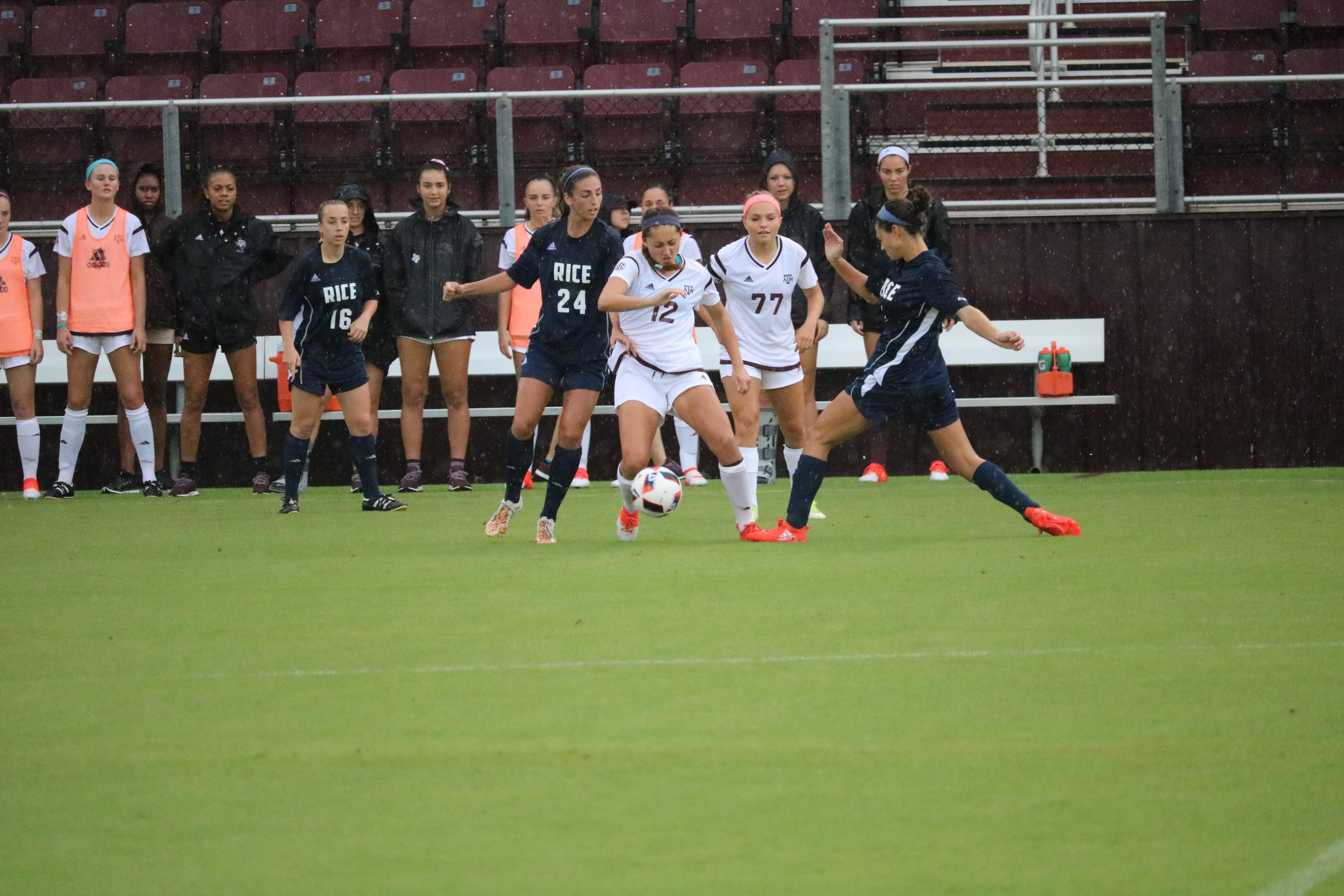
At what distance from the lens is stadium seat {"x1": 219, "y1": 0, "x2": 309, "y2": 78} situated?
19109mm

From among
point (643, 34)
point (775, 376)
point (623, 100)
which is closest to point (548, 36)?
point (643, 34)

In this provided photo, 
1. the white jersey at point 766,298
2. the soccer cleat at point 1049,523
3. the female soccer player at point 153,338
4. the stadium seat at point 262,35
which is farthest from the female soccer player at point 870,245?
the stadium seat at point 262,35

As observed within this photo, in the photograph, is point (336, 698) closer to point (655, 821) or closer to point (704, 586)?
point (655, 821)

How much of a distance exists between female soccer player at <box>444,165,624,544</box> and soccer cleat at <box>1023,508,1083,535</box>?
2474 mm

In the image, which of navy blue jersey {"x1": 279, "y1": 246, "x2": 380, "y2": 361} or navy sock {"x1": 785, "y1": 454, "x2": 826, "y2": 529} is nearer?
navy sock {"x1": 785, "y1": 454, "x2": 826, "y2": 529}

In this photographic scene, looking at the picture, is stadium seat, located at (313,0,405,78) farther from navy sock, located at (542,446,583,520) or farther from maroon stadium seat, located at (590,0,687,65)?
navy sock, located at (542,446,583,520)

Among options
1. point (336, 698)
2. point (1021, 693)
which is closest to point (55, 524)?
point (336, 698)

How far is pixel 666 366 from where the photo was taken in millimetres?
9516

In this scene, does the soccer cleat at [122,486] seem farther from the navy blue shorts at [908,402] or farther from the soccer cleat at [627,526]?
the navy blue shorts at [908,402]

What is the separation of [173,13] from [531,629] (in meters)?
15.5

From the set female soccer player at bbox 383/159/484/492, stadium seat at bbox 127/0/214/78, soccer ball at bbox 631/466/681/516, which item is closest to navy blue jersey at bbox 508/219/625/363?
soccer ball at bbox 631/466/681/516

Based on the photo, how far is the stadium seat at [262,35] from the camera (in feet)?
62.7

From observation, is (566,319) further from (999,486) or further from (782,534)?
(999,486)

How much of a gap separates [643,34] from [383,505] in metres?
8.39
